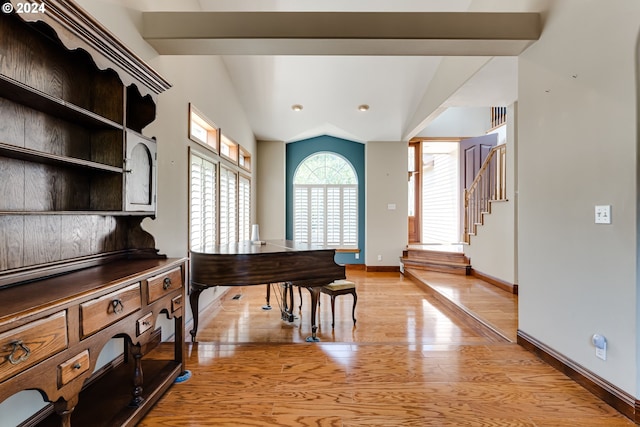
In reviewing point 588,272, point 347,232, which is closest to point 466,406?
point 588,272

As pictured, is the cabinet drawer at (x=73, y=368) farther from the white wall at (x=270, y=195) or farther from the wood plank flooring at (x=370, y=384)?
the white wall at (x=270, y=195)

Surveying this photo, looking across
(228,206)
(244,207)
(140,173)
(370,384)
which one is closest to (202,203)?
(228,206)

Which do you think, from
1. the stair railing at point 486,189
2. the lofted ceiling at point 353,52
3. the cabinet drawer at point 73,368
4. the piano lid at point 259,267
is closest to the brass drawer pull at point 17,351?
the cabinet drawer at point 73,368

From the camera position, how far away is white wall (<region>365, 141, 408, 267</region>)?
249 inches

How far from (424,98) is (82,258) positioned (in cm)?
482

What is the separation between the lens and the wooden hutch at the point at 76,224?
1.12 meters

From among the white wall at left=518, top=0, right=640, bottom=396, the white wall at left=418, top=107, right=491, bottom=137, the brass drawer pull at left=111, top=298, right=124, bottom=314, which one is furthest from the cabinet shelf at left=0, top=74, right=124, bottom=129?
the white wall at left=418, top=107, right=491, bottom=137

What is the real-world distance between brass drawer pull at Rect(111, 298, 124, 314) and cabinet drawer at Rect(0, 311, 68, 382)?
249 millimetres

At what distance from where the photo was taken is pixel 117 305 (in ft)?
4.59

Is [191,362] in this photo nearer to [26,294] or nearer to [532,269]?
[26,294]

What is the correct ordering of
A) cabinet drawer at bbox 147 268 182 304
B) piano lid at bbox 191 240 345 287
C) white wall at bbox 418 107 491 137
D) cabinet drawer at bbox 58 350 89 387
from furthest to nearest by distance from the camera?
white wall at bbox 418 107 491 137
piano lid at bbox 191 240 345 287
cabinet drawer at bbox 147 268 182 304
cabinet drawer at bbox 58 350 89 387

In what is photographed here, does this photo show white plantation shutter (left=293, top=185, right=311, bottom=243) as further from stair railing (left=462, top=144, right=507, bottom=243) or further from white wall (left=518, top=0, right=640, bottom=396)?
white wall (left=518, top=0, right=640, bottom=396)

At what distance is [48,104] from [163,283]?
3.49ft

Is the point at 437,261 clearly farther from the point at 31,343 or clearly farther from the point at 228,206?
the point at 31,343
